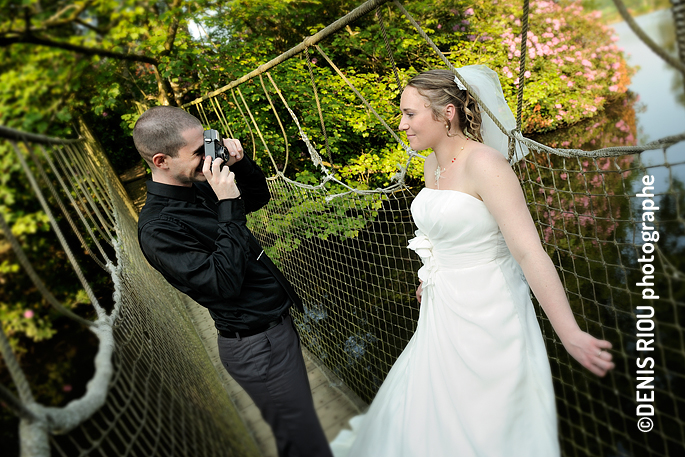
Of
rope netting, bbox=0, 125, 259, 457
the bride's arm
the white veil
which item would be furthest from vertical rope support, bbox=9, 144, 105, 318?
the white veil

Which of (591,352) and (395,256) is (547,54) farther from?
(591,352)

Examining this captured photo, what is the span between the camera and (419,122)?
1.27 metres

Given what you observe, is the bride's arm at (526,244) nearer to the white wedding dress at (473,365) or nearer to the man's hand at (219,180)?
the white wedding dress at (473,365)

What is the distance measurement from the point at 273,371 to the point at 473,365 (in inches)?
27.2

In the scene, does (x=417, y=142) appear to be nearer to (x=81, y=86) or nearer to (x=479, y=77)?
(x=479, y=77)

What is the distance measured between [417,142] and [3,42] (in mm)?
1123

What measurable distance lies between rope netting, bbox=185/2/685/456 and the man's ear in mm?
807

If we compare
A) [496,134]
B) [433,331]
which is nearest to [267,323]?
[433,331]

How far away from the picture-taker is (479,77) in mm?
1358

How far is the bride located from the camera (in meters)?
1.19

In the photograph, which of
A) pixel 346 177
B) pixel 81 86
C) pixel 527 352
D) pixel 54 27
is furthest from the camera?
pixel 346 177

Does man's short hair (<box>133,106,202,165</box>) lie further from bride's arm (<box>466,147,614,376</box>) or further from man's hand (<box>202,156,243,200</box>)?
bride's arm (<box>466,147,614,376</box>)

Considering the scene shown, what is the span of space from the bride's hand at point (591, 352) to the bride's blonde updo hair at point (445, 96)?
2.56 ft

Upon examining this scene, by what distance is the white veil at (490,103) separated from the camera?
1.33 metres
